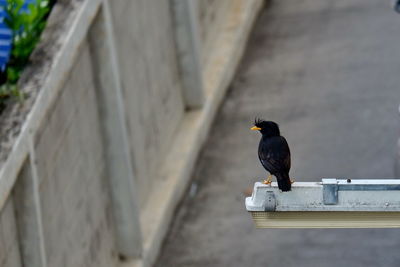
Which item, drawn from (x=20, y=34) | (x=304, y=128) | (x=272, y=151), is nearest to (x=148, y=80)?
(x=304, y=128)

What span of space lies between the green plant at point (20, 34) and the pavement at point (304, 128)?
4116mm

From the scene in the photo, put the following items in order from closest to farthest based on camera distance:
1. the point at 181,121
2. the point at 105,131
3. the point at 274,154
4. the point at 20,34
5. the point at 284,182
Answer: the point at 284,182, the point at 274,154, the point at 20,34, the point at 105,131, the point at 181,121

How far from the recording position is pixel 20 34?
14000 mm

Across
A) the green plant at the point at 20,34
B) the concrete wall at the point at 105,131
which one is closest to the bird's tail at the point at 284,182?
the concrete wall at the point at 105,131

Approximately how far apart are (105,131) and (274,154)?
531 centimetres

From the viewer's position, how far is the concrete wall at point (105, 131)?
12883mm

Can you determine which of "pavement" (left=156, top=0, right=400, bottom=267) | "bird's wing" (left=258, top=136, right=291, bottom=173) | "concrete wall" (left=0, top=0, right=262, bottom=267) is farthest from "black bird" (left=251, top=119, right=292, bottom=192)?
"pavement" (left=156, top=0, right=400, bottom=267)

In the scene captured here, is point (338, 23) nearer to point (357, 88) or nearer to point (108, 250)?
point (357, 88)

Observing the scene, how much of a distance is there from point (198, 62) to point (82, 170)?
16.3ft

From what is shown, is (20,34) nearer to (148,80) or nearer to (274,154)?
(148,80)

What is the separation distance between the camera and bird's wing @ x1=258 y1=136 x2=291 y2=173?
34.9 feet

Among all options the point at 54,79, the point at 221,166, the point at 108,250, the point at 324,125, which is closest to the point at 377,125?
the point at 324,125

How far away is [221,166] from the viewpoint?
18828 mm

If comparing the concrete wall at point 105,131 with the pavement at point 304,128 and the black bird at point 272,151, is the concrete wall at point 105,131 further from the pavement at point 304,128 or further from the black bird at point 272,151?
the black bird at point 272,151
